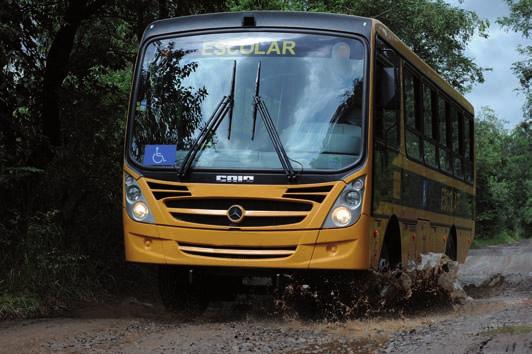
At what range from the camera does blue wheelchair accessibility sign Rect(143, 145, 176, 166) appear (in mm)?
9469

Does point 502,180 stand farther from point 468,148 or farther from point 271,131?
point 271,131

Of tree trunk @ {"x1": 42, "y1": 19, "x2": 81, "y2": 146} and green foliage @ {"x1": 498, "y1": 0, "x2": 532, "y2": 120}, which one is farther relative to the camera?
green foliage @ {"x1": 498, "y1": 0, "x2": 532, "y2": 120}

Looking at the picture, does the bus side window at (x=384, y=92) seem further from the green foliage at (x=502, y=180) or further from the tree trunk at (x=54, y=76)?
the green foliage at (x=502, y=180)

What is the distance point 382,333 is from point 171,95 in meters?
3.40

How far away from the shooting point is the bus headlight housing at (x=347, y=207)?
896cm

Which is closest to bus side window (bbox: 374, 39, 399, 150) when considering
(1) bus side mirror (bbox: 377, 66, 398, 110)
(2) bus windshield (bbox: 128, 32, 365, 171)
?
(1) bus side mirror (bbox: 377, 66, 398, 110)

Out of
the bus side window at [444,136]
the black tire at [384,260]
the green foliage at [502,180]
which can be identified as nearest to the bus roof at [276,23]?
the black tire at [384,260]

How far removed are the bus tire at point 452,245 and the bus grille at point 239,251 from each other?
6.21 m

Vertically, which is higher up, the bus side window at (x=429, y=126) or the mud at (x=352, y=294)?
the bus side window at (x=429, y=126)

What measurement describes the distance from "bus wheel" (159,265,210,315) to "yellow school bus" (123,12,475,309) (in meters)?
0.02

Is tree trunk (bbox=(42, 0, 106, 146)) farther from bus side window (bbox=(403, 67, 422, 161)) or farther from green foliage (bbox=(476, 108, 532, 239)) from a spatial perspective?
green foliage (bbox=(476, 108, 532, 239))

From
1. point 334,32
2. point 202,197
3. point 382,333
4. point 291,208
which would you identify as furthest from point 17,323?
point 334,32

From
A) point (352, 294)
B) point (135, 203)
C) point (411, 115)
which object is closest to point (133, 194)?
point (135, 203)

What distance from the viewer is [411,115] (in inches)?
455
